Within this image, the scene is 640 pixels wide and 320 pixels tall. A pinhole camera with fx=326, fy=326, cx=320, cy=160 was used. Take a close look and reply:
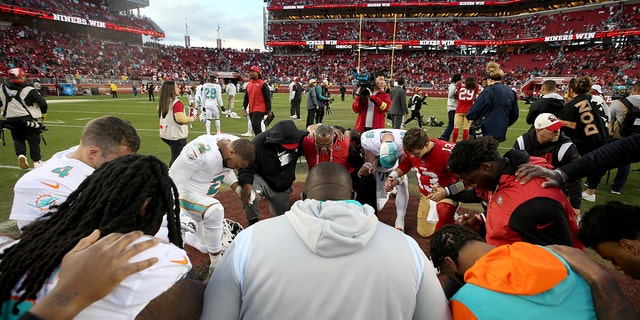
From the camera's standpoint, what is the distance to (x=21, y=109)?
22.1 feet

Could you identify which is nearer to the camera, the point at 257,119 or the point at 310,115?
the point at 257,119

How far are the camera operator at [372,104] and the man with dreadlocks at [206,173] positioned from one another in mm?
4005

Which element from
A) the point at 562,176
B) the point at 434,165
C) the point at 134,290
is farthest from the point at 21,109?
the point at 562,176

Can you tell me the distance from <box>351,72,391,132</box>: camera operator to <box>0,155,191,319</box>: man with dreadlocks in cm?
592

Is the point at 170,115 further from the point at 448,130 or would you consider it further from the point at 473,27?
the point at 473,27

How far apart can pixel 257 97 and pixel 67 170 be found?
7.23 meters

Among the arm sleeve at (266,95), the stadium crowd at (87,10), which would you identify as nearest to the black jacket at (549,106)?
the arm sleeve at (266,95)

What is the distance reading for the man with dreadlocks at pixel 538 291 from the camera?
138 cm

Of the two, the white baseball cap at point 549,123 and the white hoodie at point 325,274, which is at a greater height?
the white baseball cap at point 549,123

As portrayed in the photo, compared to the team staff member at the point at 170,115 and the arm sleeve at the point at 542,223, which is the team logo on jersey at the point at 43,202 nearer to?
the arm sleeve at the point at 542,223

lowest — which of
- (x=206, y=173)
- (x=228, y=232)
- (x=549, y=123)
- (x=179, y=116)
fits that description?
(x=228, y=232)

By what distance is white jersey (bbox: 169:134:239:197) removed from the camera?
12.1 feet

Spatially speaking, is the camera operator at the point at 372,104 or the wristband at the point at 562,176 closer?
the wristband at the point at 562,176

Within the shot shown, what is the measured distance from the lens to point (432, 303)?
1.47m
